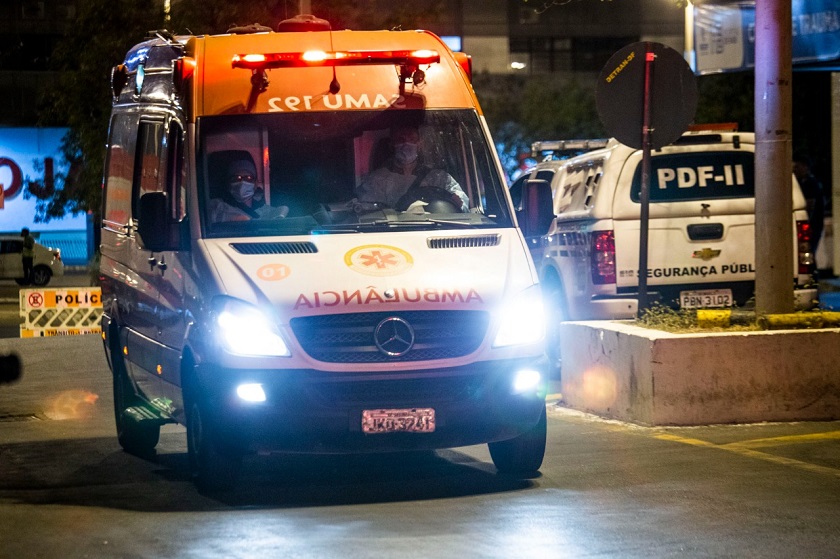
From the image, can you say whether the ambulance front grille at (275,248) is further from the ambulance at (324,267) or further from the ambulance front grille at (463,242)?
the ambulance front grille at (463,242)

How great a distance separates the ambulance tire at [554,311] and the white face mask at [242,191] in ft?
20.0

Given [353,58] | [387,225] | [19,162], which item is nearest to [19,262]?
[19,162]

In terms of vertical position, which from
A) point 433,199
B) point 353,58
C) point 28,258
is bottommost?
point 28,258

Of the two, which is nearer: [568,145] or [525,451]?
[525,451]

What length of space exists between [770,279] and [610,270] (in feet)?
7.02

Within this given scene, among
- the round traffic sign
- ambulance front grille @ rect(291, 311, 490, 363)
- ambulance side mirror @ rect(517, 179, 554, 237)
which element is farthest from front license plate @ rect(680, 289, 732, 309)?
ambulance front grille @ rect(291, 311, 490, 363)

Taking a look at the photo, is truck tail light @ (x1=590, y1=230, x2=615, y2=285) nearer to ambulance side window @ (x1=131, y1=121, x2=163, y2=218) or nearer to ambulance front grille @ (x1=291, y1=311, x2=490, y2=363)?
ambulance side window @ (x1=131, y1=121, x2=163, y2=218)

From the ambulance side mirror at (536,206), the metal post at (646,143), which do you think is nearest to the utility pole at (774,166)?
the metal post at (646,143)

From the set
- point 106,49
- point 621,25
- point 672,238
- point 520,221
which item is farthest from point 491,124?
point 520,221

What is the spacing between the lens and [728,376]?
443 inches

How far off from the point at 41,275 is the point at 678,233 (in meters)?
32.1

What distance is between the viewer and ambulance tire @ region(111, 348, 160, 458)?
35.6 feet

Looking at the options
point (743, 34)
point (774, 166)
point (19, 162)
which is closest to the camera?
point (774, 166)

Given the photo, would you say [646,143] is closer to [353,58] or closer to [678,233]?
[678,233]
